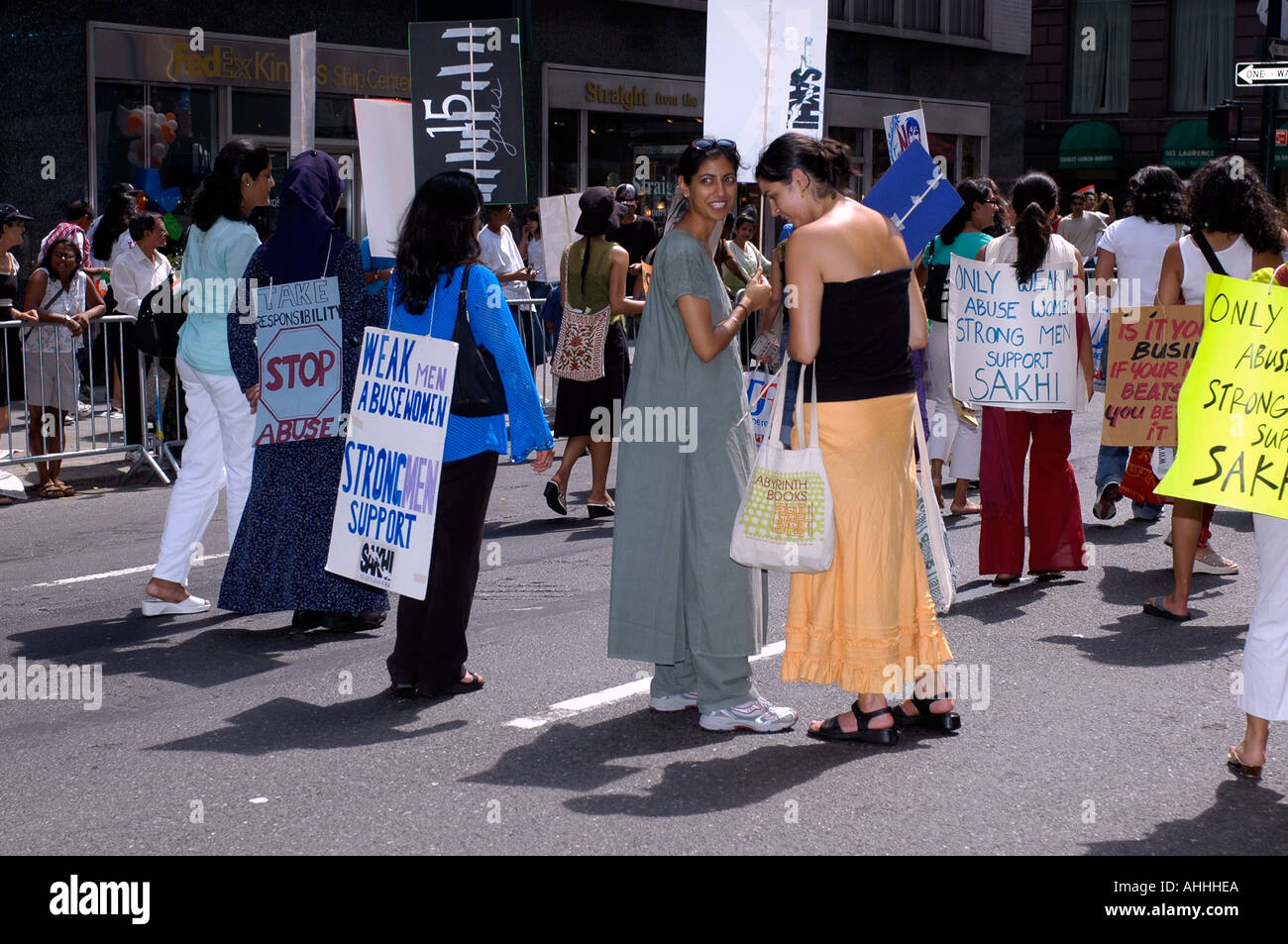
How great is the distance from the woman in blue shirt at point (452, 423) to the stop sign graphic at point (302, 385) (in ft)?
3.06

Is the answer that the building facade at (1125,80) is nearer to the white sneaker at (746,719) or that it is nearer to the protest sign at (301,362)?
the protest sign at (301,362)

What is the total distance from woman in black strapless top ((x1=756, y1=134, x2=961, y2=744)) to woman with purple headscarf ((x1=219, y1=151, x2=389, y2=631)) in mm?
2282

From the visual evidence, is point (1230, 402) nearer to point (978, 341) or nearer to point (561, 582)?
point (978, 341)

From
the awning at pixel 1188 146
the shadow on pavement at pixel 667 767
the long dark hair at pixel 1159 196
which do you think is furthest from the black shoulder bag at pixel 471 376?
the awning at pixel 1188 146

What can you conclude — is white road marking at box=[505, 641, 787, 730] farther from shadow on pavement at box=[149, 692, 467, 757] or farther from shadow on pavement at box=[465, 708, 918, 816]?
shadow on pavement at box=[149, 692, 467, 757]

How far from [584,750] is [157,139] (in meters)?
14.0

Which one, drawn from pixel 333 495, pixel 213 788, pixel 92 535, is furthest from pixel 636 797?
pixel 92 535

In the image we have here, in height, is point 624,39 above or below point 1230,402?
above

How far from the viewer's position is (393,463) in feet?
19.5

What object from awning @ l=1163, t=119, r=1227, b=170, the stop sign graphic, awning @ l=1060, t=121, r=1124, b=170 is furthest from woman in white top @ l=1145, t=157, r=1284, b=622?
awning @ l=1060, t=121, r=1124, b=170

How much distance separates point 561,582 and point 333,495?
57.1 inches

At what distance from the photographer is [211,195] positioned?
23.7 feet

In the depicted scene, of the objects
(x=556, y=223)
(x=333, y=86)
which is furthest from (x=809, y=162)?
(x=333, y=86)

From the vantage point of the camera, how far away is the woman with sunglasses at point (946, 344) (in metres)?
9.34
